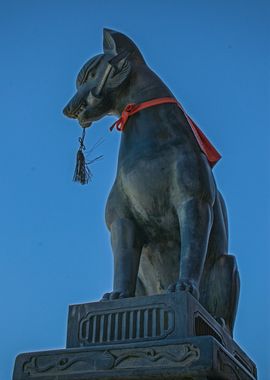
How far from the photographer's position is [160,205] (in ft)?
10.5

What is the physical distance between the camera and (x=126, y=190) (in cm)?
330

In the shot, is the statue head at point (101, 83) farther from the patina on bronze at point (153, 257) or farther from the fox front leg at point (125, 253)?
the fox front leg at point (125, 253)

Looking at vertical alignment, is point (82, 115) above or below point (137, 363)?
above

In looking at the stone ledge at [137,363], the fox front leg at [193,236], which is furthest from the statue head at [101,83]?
the stone ledge at [137,363]

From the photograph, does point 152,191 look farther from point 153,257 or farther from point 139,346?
point 139,346

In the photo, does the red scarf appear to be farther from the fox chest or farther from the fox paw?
the fox paw

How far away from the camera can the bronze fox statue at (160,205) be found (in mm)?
3125

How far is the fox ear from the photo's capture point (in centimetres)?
379

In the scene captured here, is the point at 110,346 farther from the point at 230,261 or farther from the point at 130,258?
the point at 230,261

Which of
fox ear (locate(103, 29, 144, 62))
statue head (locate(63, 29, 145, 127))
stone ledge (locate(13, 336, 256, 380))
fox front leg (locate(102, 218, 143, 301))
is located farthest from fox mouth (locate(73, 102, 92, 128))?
stone ledge (locate(13, 336, 256, 380))

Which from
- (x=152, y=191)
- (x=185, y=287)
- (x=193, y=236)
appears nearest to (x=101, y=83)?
(x=152, y=191)

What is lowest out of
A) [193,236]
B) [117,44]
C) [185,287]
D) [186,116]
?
[185,287]

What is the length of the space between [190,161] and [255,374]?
1347mm

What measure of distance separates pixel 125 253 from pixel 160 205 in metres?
0.32
